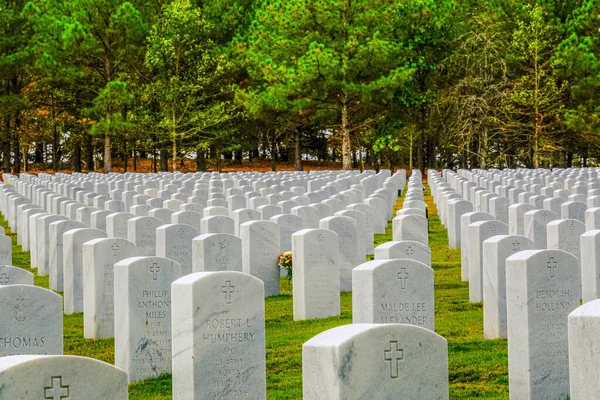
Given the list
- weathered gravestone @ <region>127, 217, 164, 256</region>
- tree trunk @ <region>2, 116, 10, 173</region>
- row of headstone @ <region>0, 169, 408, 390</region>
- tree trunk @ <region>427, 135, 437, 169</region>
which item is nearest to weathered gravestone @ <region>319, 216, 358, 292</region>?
row of headstone @ <region>0, 169, 408, 390</region>

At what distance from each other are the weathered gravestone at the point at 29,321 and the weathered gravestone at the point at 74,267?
4517 millimetres

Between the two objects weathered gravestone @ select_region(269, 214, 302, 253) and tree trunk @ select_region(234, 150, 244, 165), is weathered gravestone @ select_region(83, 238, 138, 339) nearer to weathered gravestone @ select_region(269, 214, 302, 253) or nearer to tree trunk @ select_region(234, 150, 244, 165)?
weathered gravestone @ select_region(269, 214, 302, 253)

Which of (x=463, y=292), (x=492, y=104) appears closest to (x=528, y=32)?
(x=492, y=104)

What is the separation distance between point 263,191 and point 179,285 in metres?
17.5

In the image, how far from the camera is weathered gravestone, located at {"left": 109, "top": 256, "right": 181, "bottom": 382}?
8.79 meters

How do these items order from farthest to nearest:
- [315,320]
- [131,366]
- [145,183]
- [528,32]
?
[528,32] < [145,183] < [315,320] < [131,366]

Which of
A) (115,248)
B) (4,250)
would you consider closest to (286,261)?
(115,248)

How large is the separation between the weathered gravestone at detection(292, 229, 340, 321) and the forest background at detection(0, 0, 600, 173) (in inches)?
1321

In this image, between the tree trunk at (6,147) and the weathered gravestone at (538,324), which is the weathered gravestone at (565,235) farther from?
the tree trunk at (6,147)

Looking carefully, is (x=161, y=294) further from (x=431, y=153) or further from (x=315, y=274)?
(x=431, y=153)

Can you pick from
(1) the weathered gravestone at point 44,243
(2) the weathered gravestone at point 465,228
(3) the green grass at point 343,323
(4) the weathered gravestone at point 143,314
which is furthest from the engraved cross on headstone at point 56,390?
(1) the weathered gravestone at point 44,243

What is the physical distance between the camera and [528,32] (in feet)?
162

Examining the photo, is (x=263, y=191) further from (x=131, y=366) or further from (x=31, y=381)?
(x=31, y=381)

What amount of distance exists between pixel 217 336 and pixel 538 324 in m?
2.48
